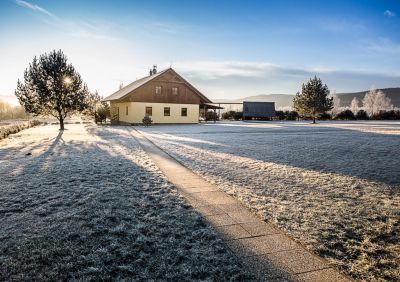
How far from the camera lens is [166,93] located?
116ft

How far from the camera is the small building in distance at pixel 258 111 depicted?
52.4 metres

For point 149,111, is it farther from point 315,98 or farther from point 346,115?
point 346,115

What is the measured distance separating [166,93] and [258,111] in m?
23.5

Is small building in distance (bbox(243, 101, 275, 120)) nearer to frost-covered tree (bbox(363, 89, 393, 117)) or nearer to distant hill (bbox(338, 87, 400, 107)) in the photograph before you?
frost-covered tree (bbox(363, 89, 393, 117))

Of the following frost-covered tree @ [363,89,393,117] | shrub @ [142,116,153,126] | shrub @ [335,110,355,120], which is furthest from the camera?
frost-covered tree @ [363,89,393,117]

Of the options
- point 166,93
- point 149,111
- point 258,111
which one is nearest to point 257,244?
point 149,111

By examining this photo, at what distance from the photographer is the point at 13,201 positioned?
17.9 feet

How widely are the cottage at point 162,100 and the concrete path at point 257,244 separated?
29.0m

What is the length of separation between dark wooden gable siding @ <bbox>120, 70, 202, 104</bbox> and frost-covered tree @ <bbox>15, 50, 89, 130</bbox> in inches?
339

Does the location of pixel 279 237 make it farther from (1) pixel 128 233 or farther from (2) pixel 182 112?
(2) pixel 182 112

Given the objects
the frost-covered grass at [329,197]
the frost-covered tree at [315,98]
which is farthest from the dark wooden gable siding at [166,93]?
the frost-covered grass at [329,197]

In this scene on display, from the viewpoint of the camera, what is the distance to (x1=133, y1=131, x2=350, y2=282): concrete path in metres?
3.16

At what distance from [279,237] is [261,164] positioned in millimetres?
5461

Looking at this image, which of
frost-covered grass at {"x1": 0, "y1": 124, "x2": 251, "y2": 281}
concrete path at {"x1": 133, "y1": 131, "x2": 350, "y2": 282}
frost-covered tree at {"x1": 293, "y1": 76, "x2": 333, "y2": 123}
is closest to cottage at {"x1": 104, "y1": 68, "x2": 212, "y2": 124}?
frost-covered tree at {"x1": 293, "y1": 76, "x2": 333, "y2": 123}
